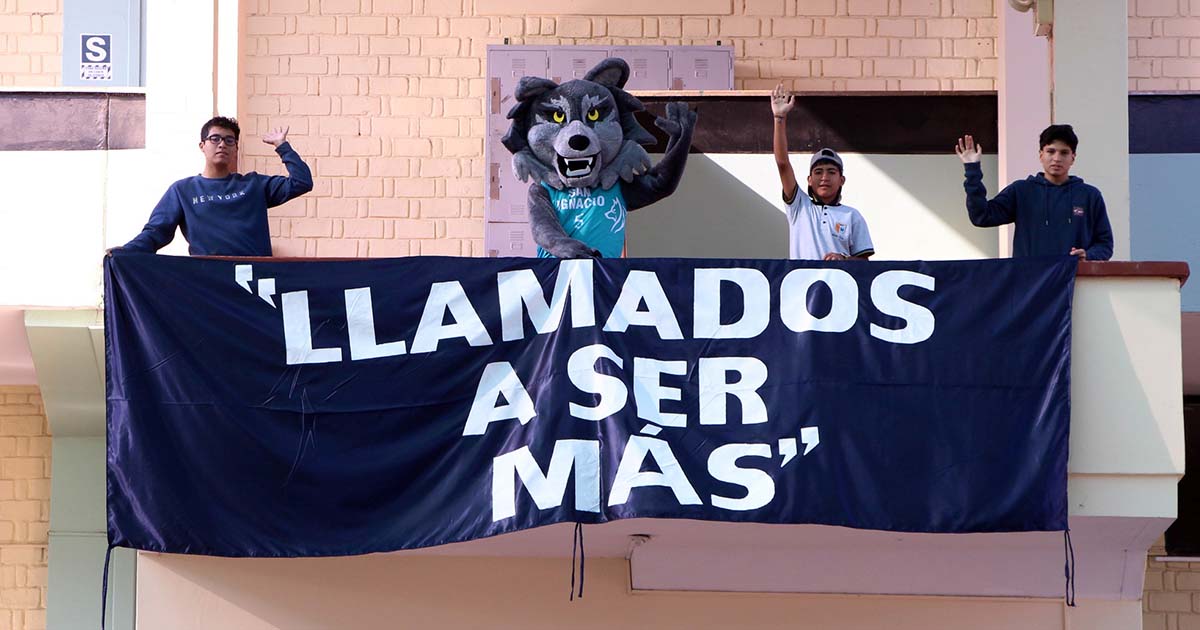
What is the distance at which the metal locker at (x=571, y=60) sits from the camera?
11625mm

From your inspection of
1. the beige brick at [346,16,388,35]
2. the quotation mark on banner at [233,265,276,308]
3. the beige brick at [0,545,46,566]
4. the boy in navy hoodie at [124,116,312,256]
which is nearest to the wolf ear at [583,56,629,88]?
the boy in navy hoodie at [124,116,312,256]

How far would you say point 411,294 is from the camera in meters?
8.27

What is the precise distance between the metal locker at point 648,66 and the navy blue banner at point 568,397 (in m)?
3.69

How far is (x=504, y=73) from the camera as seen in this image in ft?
38.0

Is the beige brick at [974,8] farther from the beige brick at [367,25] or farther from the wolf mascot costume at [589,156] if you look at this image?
the beige brick at [367,25]

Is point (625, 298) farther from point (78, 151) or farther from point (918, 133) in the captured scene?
point (78, 151)

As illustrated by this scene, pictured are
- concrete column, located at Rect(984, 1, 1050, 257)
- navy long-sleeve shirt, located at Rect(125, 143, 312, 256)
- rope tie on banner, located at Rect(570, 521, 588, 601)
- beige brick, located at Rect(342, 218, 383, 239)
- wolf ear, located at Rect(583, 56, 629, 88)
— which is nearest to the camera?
rope tie on banner, located at Rect(570, 521, 588, 601)

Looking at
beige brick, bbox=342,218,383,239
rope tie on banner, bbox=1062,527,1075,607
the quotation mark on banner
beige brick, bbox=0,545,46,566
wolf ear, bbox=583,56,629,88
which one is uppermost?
wolf ear, bbox=583,56,629,88

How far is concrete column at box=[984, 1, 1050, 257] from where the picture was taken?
33.6 ft

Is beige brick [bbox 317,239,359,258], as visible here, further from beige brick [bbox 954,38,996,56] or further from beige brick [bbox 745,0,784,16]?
beige brick [bbox 954,38,996,56]

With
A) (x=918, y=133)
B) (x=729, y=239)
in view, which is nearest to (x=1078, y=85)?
(x=918, y=133)

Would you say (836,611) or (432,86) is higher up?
(432,86)

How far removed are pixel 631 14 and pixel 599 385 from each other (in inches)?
179

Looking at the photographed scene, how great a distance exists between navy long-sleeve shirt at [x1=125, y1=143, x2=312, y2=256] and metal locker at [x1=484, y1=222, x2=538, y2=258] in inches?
100
